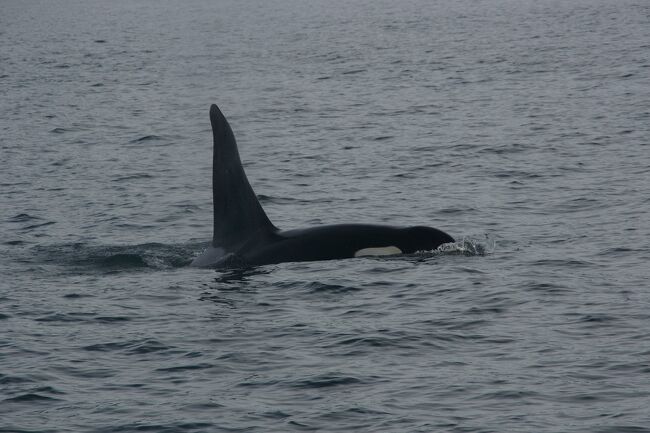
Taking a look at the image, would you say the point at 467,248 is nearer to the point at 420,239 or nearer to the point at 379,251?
the point at 420,239

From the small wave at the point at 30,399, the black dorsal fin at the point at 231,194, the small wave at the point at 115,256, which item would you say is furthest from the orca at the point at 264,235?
the small wave at the point at 30,399

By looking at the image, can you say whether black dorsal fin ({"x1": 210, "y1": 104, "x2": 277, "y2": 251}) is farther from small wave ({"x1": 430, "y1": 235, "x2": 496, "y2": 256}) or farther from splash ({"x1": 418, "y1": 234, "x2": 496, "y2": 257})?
small wave ({"x1": 430, "y1": 235, "x2": 496, "y2": 256})

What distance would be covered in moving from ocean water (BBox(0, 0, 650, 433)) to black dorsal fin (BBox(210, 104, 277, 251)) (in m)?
0.63

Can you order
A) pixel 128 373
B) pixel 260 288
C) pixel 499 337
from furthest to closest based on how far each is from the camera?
pixel 260 288 → pixel 499 337 → pixel 128 373

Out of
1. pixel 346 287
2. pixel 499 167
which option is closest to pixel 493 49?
pixel 499 167

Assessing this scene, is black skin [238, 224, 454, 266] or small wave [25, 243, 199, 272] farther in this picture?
small wave [25, 243, 199, 272]

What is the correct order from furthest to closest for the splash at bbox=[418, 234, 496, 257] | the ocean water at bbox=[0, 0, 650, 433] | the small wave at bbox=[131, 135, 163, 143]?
the small wave at bbox=[131, 135, 163, 143], the splash at bbox=[418, 234, 496, 257], the ocean water at bbox=[0, 0, 650, 433]

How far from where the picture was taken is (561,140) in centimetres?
3372

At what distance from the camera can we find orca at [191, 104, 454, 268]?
18641 mm

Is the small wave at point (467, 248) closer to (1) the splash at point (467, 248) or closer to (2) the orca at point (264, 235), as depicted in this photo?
(1) the splash at point (467, 248)

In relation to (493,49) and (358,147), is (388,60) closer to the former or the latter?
(493,49)

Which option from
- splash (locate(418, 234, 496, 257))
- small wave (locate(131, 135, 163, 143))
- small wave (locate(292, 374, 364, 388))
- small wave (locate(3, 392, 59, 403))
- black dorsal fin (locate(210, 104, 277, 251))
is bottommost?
small wave (locate(131, 135, 163, 143))

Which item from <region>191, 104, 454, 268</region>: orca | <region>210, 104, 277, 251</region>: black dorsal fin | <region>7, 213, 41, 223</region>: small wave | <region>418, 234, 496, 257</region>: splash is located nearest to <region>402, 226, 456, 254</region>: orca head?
<region>191, 104, 454, 268</region>: orca

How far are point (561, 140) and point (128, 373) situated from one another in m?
21.4
